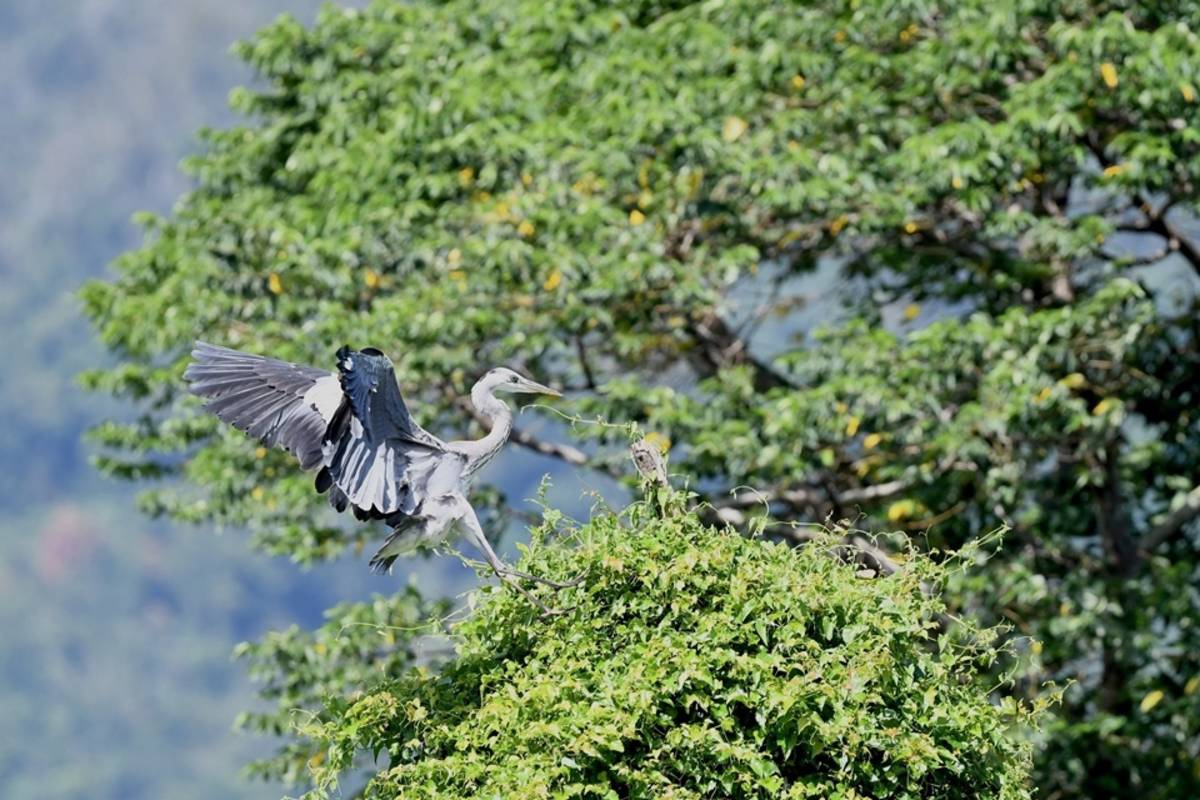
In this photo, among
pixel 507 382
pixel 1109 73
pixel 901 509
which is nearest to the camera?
pixel 507 382

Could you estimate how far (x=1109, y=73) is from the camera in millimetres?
9148

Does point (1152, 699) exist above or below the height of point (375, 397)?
below

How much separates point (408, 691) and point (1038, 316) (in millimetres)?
4893

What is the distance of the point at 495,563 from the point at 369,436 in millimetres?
501

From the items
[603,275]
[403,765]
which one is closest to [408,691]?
[403,765]

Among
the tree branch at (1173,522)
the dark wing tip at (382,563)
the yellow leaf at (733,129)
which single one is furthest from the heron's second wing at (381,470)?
the tree branch at (1173,522)

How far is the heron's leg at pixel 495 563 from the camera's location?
508cm

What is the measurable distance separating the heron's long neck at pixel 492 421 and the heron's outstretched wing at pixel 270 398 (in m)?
0.42

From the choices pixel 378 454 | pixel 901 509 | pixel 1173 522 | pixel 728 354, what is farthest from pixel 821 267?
pixel 378 454

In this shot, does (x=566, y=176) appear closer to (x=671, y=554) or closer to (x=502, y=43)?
(x=502, y=43)

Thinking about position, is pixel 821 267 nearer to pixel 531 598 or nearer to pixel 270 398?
pixel 270 398

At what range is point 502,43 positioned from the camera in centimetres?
1084

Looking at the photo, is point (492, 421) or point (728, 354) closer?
point (492, 421)

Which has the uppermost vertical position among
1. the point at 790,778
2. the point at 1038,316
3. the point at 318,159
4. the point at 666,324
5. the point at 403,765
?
the point at 318,159
